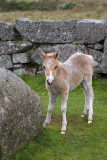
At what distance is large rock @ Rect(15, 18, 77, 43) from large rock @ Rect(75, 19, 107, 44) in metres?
0.30

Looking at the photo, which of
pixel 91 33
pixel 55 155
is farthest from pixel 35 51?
pixel 55 155

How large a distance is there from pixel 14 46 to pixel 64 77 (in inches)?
216

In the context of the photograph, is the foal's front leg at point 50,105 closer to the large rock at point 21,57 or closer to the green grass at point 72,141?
the green grass at point 72,141

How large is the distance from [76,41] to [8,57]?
317cm

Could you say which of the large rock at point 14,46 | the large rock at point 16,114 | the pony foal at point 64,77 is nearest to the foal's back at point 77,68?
the pony foal at point 64,77

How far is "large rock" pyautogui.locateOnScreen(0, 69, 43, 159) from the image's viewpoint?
545cm

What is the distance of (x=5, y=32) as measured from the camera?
12.6 meters

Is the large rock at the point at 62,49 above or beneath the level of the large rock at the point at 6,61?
above

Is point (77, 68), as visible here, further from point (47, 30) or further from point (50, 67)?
point (47, 30)

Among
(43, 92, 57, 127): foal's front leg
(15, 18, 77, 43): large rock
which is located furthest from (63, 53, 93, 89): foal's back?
(15, 18, 77, 43): large rock

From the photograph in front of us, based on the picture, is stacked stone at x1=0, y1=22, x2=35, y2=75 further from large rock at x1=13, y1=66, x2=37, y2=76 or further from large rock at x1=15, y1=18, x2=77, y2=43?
large rock at x1=15, y1=18, x2=77, y2=43

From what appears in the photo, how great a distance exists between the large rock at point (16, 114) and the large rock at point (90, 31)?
Result: 5.94 metres

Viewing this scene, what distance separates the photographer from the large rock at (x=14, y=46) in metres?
12.5

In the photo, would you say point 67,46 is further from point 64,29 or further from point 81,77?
point 81,77
